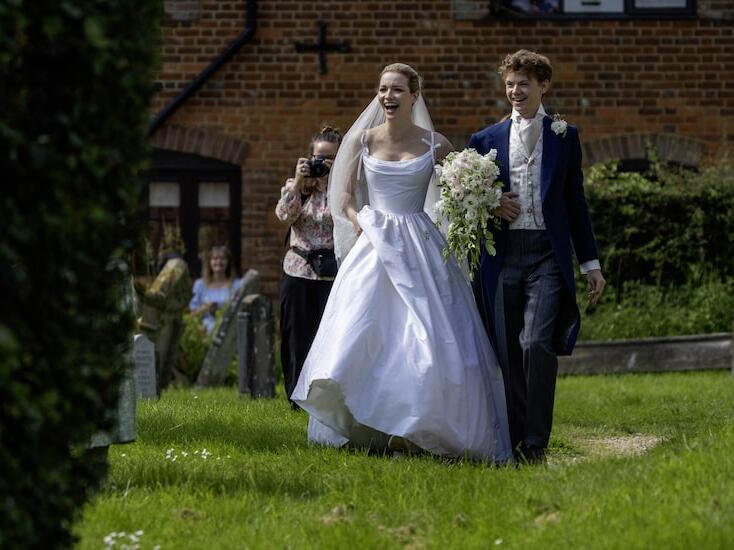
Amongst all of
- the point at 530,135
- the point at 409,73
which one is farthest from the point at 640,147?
the point at 530,135

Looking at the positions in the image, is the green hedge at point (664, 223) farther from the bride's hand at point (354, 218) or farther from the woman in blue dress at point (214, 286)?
the bride's hand at point (354, 218)

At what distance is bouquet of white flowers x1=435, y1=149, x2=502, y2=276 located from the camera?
697 cm

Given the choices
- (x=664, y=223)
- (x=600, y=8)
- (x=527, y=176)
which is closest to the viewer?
(x=527, y=176)

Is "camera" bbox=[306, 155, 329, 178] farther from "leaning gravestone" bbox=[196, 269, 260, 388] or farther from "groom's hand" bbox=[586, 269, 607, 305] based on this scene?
"leaning gravestone" bbox=[196, 269, 260, 388]

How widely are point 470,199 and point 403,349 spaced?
844 mm

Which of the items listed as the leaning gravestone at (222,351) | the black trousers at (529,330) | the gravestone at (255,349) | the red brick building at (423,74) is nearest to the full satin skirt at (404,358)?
the black trousers at (529,330)

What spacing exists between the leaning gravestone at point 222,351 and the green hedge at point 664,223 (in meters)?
3.90

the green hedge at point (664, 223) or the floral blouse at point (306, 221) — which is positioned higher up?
the floral blouse at point (306, 221)

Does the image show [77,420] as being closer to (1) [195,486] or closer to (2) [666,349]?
(1) [195,486]

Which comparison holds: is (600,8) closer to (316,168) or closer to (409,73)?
(316,168)

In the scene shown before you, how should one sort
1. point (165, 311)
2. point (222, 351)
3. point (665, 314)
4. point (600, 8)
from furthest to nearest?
point (600, 8)
point (665, 314)
point (222, 351)
point (165, 311)

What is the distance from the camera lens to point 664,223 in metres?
14.7

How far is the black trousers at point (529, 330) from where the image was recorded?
6906 mm

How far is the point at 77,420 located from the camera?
3.66 metres
